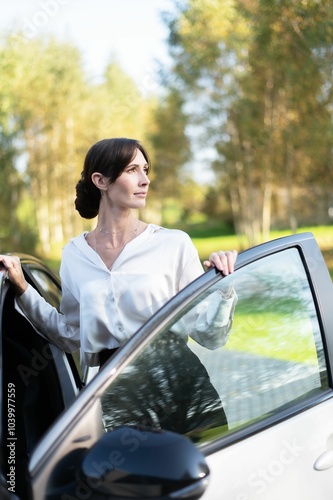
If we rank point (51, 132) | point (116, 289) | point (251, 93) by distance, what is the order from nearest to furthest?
point (116, 289) < point (251, 93) < point (51, 132)

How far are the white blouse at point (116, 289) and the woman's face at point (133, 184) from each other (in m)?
0.12

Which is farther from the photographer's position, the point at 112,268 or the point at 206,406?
the point at 112,268

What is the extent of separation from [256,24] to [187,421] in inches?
778

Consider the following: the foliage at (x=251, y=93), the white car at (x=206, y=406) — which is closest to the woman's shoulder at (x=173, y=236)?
the white car at (x=206, y=406)

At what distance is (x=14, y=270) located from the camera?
2541 mm

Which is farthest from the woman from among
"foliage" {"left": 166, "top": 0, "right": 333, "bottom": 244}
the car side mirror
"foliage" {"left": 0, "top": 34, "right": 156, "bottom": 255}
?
"foliage" {"left": 0, "top": 34, "right": 156, "bottom": 255}

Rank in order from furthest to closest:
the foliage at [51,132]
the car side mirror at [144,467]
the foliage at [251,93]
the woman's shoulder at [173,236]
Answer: the foliage at [51,132], the foliage at [251,93], the woman's shoulder at [173,236], the car side mirror at [144,467]

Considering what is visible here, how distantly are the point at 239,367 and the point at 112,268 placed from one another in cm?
60

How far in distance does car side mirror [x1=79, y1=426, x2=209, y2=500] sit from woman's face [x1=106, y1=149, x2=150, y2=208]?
1.08 metres

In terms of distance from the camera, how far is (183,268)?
8.23 feet

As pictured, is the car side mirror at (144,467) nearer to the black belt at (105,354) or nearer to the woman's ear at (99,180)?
the black belt at (105,354)

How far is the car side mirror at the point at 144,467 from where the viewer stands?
5.27 feet

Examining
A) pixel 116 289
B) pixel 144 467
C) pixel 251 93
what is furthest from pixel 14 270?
pixel 251 93

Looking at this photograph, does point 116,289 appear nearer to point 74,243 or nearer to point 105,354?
point 105,354
